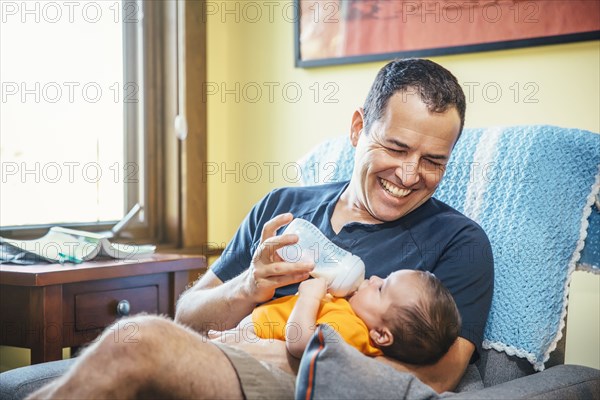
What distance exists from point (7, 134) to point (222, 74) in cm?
85

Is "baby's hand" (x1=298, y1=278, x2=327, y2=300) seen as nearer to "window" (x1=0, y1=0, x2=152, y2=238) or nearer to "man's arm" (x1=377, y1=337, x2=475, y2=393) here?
"man's arm" (x1=377, y1=337, x2=475, y2=393)

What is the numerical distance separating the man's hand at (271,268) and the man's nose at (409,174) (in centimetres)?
26

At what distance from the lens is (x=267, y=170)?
282 centimetres

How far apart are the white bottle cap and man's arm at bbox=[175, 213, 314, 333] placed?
0.21 feet

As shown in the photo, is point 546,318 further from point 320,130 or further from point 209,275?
point 320,130

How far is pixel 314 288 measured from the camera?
1.43 m

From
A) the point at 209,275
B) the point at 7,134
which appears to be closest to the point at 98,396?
the point at 209,275

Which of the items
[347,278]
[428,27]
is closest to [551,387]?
[347,278]

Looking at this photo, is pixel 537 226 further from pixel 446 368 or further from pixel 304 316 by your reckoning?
pixel 304 316

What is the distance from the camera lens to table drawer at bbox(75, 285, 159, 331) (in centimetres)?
202

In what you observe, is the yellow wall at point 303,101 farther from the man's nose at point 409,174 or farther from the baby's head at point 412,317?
the baby's head at point 412,317

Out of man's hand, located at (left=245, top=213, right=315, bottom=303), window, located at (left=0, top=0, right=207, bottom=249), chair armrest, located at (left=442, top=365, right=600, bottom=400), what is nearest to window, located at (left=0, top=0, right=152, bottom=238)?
window, located at (left=0, top=0, right=207, bottom=249)

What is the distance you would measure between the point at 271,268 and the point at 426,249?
35 cm

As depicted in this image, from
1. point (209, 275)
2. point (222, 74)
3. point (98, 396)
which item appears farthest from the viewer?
point (222, 74)
